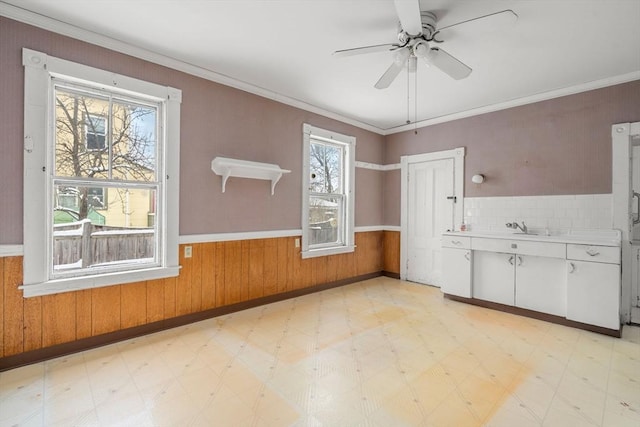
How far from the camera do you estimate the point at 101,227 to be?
2.88 metres

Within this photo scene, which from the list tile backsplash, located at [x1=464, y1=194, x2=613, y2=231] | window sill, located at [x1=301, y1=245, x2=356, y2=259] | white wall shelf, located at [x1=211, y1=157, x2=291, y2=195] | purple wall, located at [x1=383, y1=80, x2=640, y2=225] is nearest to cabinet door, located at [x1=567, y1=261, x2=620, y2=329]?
tile backsplash, located at [x1=464, y1=194, x2=613, y2=231]

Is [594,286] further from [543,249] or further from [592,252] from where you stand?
[543,249]

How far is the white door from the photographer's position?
493 centimetres

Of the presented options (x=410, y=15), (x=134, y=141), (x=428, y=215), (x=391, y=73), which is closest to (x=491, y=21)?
A: (x=410, y=15)

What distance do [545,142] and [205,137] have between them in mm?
4214

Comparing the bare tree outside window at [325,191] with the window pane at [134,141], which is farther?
the bare tree outside window at [325,191]

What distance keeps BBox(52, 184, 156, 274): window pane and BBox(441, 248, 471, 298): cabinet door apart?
12.1ft

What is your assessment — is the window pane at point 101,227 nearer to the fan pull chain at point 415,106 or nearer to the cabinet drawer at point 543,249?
the fan pull chain at point 415,106

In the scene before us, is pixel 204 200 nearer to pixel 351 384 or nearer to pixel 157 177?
pixel 157 177

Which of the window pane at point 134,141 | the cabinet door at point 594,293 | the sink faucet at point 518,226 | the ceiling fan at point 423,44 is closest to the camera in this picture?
the ceiling fan at point 423,44

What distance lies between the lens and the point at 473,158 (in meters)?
4.62

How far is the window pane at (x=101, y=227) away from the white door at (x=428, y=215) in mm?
3996

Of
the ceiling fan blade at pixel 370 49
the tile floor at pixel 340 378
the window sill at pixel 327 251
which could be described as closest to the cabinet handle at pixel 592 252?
the tile floor at pixel 340 378

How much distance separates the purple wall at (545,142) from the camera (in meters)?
3.56
